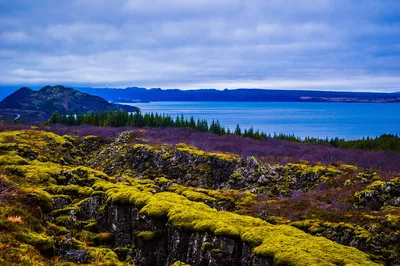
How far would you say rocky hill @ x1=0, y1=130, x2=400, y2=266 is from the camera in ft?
46.8

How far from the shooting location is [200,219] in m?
17.8

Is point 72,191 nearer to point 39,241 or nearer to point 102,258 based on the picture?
point 102,258

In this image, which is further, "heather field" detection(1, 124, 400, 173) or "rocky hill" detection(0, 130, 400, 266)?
"heather field" detection(1, 124, 400, 173)

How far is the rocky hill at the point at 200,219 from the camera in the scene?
14273 mm

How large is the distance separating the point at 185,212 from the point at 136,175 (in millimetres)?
26179

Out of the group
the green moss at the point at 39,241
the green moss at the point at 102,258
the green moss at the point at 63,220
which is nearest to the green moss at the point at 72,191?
the green moss at the point at 63,220

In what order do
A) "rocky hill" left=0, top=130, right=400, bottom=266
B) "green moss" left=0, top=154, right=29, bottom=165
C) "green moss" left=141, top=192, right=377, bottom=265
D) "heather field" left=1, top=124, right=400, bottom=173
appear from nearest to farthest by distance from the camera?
"green moss" left=141, top=192, right=377, bottom=265
"rocky hill" left=0, top=130, right=400, bottom=266
"green moss" left=0, top=154, right=29, bottom=165
"heather field" left=1, top=124, right=400, bottom=173

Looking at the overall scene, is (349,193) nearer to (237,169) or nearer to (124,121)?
(237,169)

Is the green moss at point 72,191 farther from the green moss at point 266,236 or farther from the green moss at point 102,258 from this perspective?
the green moss at point 102,258

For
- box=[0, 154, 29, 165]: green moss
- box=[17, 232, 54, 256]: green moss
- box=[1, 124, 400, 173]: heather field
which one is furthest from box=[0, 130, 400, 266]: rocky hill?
box=[1, 124, 400, 173]: heather field

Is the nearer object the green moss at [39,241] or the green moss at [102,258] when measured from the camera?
the green moss at [39,241]

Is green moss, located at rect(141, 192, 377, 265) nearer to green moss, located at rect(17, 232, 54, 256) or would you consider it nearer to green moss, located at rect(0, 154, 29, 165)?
green moss, located at rect(17, 232, 54, 256)

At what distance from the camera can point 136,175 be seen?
143 feet

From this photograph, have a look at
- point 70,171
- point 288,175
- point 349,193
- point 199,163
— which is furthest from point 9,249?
point 199,163
